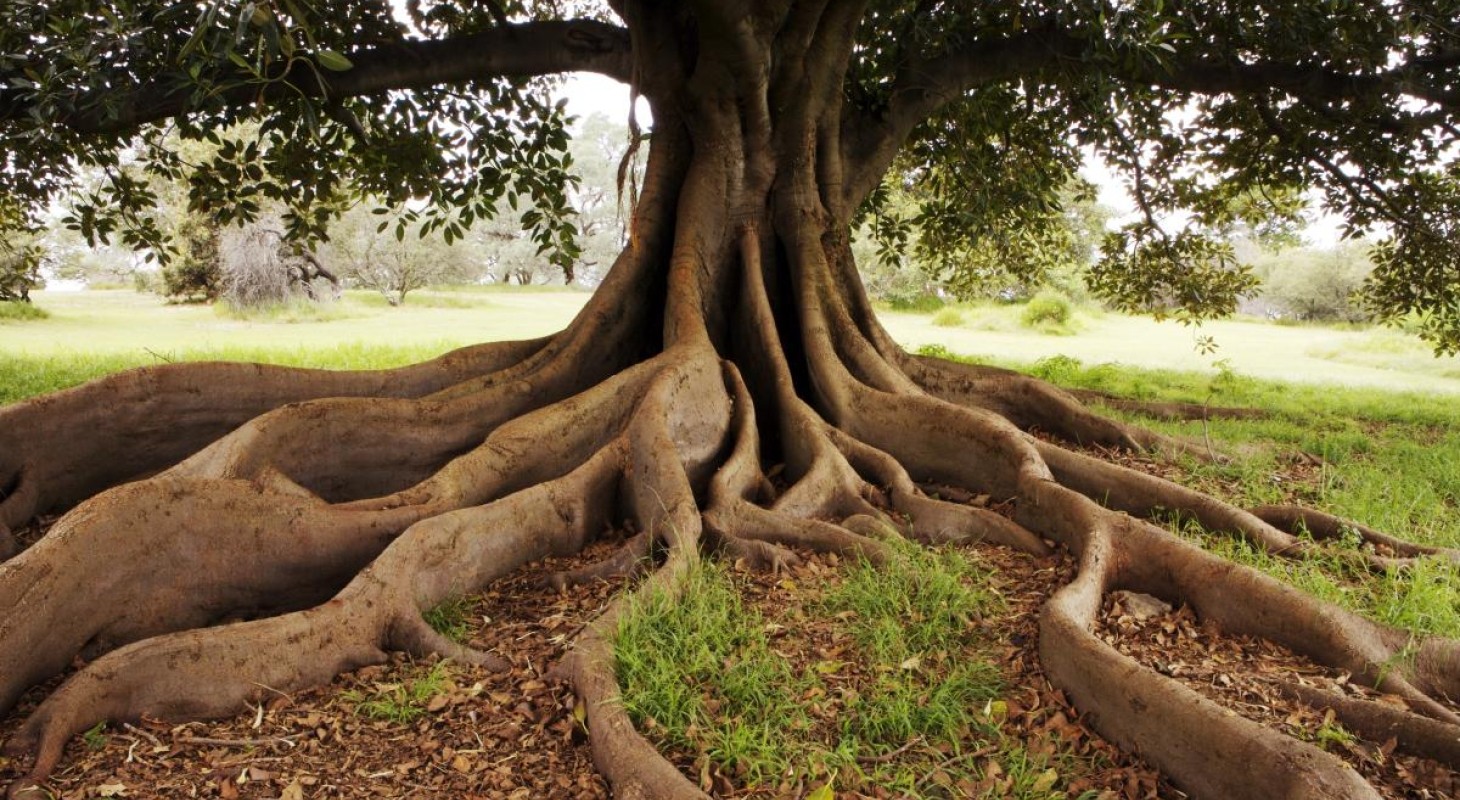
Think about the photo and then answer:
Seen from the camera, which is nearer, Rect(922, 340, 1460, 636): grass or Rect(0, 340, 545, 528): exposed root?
Rect(922, 340, 1460, 636): grass

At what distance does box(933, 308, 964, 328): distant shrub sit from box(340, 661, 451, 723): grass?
19833mm

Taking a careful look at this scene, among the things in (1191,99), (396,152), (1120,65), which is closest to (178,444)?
(396,152)

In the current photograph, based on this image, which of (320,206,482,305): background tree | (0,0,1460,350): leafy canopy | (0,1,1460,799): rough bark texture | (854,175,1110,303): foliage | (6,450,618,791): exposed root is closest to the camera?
(6,450,618,791): exposed root

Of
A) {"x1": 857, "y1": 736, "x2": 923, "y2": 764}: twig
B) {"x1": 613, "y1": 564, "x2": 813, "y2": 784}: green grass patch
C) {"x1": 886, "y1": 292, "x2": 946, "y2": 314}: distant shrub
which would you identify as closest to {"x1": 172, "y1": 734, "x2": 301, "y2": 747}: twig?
{"x1": 613, "y1": 564, "x2": 813, "y2": 784}: green grass patch

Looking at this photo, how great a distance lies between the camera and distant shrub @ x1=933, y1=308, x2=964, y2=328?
22031 mm

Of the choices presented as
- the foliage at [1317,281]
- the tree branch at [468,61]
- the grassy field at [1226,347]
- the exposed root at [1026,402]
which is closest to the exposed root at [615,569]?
the exposed root at [1026,402]

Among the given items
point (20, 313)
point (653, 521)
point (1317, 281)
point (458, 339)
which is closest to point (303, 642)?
point (653, 521)

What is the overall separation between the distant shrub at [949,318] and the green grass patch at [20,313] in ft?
62.1

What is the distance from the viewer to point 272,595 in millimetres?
3932

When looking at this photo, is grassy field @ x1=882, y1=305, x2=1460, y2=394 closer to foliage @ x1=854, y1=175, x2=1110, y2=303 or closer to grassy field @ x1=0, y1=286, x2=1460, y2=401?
grassy field @ x1=0, y1=286, x2=1460, y2=401

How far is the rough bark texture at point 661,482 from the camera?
314 cm

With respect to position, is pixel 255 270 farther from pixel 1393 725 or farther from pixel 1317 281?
pixel 1317 281

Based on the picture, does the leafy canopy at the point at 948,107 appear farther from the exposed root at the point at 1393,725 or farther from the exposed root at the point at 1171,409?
the exposed root at the point at 1393,725

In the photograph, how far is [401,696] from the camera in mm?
3336
